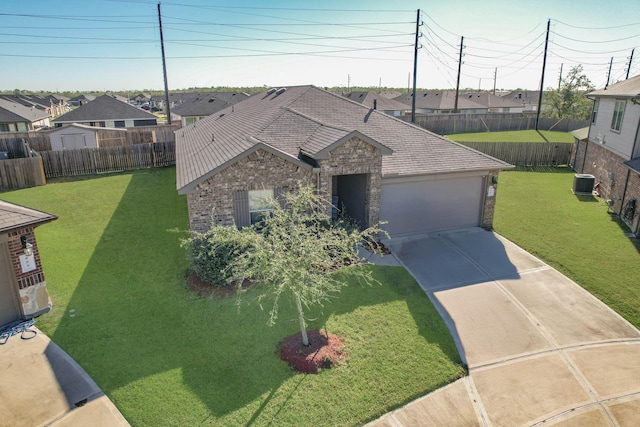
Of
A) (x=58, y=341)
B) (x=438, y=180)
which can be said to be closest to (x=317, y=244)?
(x=58, y=341)

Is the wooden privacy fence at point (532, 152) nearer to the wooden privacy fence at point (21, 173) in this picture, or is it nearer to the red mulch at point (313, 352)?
the red mulch at point (313, 352)

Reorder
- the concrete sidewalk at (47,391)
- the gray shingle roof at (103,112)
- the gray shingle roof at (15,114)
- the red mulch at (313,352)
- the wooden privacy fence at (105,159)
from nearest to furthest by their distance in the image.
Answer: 1. the concrete sidewalk at (47,391)
2. the red mulch at (313,352)
3. the wooden privacy fence at (105,159)
4. the gray shingle roof at (15,114)
5. the gray shingle roof at (103,112)

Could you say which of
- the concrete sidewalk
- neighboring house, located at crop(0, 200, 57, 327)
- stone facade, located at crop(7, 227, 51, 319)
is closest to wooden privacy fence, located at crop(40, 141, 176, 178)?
neighboring house, located at crop(0, 200, 57, 327)

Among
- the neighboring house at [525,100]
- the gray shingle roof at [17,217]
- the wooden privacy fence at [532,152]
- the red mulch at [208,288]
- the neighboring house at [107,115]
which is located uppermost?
the neighboring house at [525,100]

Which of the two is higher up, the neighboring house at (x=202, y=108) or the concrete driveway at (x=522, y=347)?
the neighboring house at (x=202, y=108)

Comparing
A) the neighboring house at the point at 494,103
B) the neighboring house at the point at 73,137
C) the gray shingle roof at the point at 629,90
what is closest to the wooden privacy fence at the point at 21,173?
the neighboring house at the point at 73,137

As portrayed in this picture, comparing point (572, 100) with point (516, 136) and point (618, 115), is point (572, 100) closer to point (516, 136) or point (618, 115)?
point (516, 136)

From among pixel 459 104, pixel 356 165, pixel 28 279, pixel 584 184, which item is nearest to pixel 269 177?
pixel 356 165
